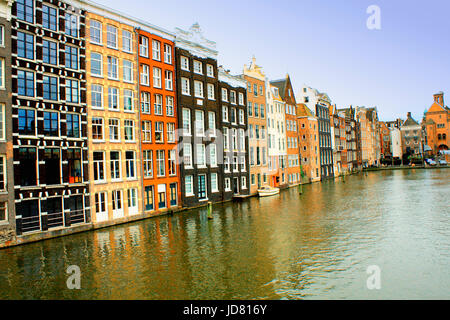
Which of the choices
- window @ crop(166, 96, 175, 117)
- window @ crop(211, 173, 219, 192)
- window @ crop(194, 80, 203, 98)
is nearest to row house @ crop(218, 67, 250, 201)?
window @ crop(211, 173, 219, 192)

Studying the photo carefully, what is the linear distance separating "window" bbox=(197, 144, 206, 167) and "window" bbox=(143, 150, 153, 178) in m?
8.27

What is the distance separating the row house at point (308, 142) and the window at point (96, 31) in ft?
182

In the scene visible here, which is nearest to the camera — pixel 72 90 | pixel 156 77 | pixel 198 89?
pixel 72 90

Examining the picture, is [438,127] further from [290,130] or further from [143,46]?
[143,46]

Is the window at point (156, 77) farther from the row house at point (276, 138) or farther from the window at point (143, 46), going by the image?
the row house at point (276, 138)

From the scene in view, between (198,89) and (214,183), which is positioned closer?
(198,89)

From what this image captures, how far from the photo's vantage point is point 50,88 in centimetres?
2850

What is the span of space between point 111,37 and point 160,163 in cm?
1409

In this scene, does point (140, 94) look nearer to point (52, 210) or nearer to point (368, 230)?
point (52, 210)

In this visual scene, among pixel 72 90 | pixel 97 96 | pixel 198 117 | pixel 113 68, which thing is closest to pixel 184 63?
pixel 198 117

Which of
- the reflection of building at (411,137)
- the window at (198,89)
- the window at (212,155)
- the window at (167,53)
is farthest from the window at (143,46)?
the reflection of building at (411,137)

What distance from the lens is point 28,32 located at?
27.0 meters

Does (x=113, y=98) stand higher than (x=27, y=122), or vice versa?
(x=113, y=98)

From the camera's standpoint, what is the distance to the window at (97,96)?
3238 cm
